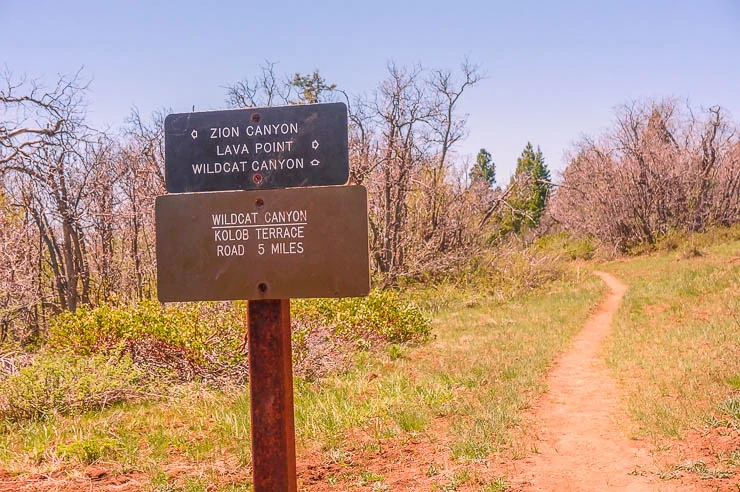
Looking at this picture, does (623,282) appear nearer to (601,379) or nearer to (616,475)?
(601,379)

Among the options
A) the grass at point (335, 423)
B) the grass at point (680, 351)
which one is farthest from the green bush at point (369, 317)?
the grass at point (680, 351)

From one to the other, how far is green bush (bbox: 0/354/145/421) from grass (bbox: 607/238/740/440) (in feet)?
18.0

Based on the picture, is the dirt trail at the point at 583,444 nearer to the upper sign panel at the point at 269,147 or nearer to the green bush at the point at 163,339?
the upper sign panel at the point at 269,147

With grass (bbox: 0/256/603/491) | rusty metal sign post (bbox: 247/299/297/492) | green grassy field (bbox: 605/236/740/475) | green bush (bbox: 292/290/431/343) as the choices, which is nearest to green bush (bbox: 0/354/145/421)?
grass (bbox: 0/256/603/491)

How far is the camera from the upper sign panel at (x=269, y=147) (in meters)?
3.20

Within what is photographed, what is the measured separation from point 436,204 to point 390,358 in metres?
11.8

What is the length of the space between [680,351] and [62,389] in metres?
7.94

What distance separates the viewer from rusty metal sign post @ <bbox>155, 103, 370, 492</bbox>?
311cm

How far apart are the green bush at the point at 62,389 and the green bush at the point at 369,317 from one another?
2.97 metres

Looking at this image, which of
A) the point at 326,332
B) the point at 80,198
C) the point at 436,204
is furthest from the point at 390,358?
the point at 436,204

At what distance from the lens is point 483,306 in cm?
1800

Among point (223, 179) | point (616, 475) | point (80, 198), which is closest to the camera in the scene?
point (223, 179)

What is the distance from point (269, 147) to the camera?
3.21 m

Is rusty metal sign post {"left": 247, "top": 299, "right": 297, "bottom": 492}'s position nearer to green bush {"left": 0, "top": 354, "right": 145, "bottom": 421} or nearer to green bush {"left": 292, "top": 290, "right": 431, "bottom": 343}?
green bush {"left": 0, "top": 354, "right": 145, "bottom": 421}
